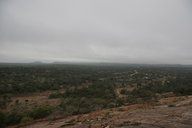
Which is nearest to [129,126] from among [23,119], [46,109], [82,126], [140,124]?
[140,124]

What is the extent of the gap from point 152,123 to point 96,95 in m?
30.6

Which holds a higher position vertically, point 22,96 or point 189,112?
point 189,112

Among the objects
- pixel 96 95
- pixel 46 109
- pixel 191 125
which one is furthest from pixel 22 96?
pixel 191 125

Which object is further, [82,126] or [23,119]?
[23,119]

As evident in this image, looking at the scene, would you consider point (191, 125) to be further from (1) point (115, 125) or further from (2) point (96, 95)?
(2) point (96, 95)

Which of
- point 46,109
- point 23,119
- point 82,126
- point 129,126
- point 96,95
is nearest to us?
point 129,126

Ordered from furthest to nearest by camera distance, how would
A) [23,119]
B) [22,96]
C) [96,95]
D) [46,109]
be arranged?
[22,96]
[96,95]
[46,109]
[23,119]

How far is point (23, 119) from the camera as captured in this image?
24625 mm

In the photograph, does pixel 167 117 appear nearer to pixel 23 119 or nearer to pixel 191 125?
pixel 191 125

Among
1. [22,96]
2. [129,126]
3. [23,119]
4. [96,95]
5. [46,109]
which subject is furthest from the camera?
[22,96]

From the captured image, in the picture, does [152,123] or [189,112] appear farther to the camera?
[189,112]

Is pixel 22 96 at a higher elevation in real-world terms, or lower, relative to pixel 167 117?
lower

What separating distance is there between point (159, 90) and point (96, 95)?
14062mm

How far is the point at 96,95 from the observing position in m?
46.0
